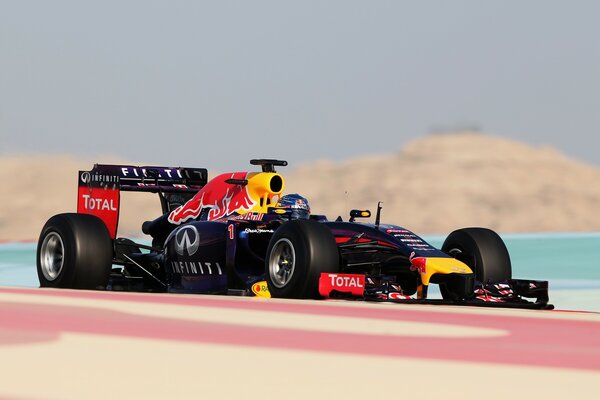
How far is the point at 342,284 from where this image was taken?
12492mm

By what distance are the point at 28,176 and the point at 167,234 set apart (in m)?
94.6

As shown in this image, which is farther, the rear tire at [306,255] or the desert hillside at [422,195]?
the desert hillside at [422,195]

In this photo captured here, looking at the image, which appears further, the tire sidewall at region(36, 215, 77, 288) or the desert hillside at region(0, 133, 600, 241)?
the desert hillside at region(0, 133, 600, 241)

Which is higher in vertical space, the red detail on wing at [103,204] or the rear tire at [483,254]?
the red detail on wing at [103,204]

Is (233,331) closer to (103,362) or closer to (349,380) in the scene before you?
(103,362)

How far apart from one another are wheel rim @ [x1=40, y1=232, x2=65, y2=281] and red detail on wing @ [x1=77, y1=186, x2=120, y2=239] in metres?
1.06

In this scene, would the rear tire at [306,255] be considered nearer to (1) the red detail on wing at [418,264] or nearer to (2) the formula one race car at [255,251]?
(2) the formula one race car at [255,251]

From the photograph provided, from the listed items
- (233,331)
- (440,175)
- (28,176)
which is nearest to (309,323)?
(233,331)

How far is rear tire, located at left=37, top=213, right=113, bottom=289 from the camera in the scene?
49.6 feet

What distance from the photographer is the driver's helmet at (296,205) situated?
48.1 feet

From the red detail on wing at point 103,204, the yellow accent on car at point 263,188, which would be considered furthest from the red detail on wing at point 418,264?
the red detail on wing at point 103,204

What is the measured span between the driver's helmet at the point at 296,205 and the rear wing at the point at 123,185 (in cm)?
281

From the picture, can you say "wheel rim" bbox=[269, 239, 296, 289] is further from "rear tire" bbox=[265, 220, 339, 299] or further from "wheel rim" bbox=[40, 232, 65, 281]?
"wheel rim" bbox=[40, 232, 65, 281]

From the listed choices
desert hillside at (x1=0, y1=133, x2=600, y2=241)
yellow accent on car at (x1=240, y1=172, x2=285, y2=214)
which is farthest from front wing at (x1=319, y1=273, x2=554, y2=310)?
desert hillside at (x1=0, y1=133, x2=600, y2=241)
